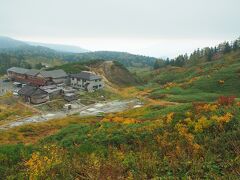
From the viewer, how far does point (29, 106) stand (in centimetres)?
8988

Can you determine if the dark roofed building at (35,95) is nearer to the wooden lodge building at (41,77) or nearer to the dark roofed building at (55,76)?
the wooden lodge building at (41,77)

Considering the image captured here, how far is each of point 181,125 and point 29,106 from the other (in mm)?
70607

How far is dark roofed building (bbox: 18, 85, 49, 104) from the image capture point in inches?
3666

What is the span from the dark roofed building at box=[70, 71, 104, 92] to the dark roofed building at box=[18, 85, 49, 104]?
64.4 ft

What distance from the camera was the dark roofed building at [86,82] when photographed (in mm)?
111625

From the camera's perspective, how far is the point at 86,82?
11212 cm

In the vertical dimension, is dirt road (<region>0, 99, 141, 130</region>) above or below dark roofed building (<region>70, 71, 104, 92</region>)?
below

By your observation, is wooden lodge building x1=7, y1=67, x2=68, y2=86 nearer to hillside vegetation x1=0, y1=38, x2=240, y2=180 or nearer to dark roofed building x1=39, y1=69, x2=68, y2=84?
dark roofed building x1=39, y1=69, x2=68, y2=84

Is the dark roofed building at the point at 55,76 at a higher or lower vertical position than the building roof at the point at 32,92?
higher

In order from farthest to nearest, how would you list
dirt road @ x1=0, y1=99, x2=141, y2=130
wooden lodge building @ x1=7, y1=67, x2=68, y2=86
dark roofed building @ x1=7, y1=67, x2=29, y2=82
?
dark roofed building @ x1=7, y1=67, x2=29, y2=82
wooden lodge building @ x1=7, y1=67, x2=68, y2=86
dirt road @ x1=0, y1=99, x2=141, y2=130

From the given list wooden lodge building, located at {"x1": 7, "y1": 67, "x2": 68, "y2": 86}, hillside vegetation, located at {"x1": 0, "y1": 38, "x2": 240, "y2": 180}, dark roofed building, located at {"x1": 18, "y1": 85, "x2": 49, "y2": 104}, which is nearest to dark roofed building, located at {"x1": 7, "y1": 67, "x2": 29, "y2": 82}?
wooden lodge building, located at {"x1": 7, "y1": 67, "x2": 68, "y2": 86}

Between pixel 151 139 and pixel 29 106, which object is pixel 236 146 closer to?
pixel 151 139

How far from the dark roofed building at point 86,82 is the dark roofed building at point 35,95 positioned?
64.4 ft

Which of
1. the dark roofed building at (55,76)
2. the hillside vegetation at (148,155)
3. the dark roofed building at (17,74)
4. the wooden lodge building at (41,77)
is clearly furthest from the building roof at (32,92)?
the hillside vegetation at (148,155)
